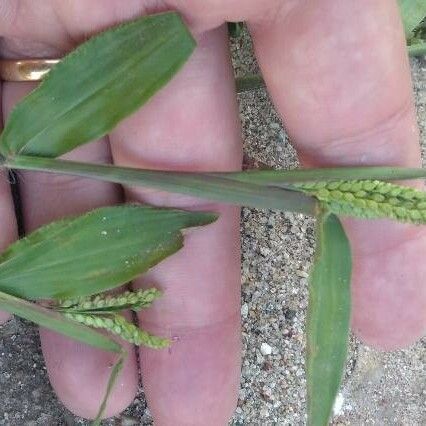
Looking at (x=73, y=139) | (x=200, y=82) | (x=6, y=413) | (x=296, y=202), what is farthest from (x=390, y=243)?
(x=6, y=413)

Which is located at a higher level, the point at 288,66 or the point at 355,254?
the point at 288,66

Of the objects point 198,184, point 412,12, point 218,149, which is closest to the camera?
point 198,184

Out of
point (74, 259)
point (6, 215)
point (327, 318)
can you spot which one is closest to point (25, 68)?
point (6, 215)

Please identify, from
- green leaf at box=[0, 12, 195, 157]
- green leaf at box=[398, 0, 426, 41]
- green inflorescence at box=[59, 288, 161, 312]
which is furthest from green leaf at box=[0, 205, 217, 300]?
green leaf at box=[398, 0, 426, 41]

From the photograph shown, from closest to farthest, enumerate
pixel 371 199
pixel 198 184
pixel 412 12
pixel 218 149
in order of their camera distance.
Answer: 1. pixel 371 199
2. pixel 198 184
3. pixel 218 149
4. pixel 412 12

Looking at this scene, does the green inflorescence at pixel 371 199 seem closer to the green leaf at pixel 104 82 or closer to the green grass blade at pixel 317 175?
the green grass blade at pixel 317 175

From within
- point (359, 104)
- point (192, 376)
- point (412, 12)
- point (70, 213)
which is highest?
point (412, 12)

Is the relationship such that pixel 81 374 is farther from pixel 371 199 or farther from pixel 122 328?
pixel 371 199

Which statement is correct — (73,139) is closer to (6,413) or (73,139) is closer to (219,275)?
(219,275)
